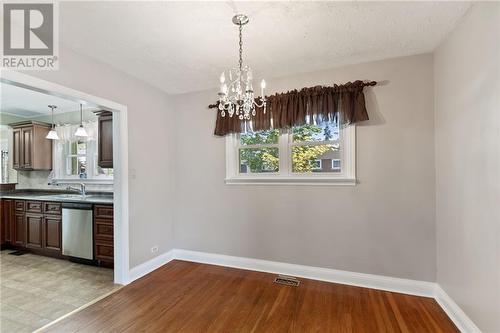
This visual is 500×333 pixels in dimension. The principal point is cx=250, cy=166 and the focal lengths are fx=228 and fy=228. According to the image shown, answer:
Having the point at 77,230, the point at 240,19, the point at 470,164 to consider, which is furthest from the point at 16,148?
the point at 470,164

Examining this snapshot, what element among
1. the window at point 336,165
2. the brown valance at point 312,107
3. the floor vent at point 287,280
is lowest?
the floor vent at point 287,280

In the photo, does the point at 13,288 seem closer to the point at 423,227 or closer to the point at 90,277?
the point at 90,277

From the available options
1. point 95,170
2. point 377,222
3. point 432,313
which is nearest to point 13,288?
point 95,170

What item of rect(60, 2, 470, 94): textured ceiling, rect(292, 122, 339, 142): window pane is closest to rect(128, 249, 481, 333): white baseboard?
rect(292, 122, 339, 142): window pane

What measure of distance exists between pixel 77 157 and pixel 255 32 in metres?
4.37

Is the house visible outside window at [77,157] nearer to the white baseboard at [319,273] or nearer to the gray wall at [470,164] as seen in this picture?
the white baseboard at [319,273]

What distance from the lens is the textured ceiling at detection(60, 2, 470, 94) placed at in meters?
1.72

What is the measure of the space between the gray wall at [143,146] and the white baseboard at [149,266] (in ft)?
0.21

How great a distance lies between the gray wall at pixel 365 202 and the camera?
243 centimetres

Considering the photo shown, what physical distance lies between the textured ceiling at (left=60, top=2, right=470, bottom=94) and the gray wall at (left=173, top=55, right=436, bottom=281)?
1.25 ft

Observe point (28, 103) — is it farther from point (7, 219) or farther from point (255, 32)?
point (255, 32)

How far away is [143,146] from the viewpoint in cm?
305

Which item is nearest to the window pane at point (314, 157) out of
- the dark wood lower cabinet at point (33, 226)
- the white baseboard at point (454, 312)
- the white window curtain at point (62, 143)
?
the white baseboard at point (454, 312)

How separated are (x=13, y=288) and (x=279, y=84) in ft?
13.1
